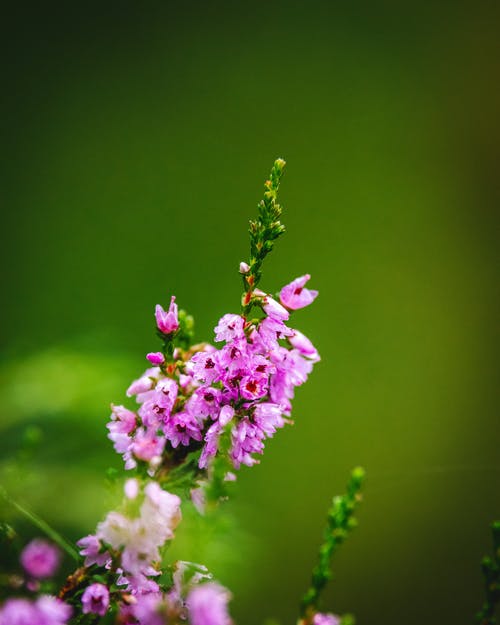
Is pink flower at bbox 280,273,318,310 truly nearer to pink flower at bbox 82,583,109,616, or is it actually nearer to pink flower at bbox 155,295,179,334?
pink flower at bbox 155,295,179,334

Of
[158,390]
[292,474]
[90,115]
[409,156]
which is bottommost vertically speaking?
[158,390]

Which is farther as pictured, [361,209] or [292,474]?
[361,209]

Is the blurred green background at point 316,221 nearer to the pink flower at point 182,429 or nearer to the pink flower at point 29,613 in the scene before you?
the pink flower at point 182,429

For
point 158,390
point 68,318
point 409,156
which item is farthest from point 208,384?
point 409,156

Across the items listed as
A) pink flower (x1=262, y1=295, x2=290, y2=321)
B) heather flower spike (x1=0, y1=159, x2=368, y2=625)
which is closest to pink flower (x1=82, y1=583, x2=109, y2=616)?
heather flower spike (x1=0, y1=159, x2=368, y2=625)

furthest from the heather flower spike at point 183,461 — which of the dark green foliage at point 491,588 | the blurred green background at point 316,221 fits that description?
the blurred green background at point 316,221

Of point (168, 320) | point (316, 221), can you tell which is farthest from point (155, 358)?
point (316, 221)

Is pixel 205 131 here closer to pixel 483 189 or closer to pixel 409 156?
pixel 409 156
